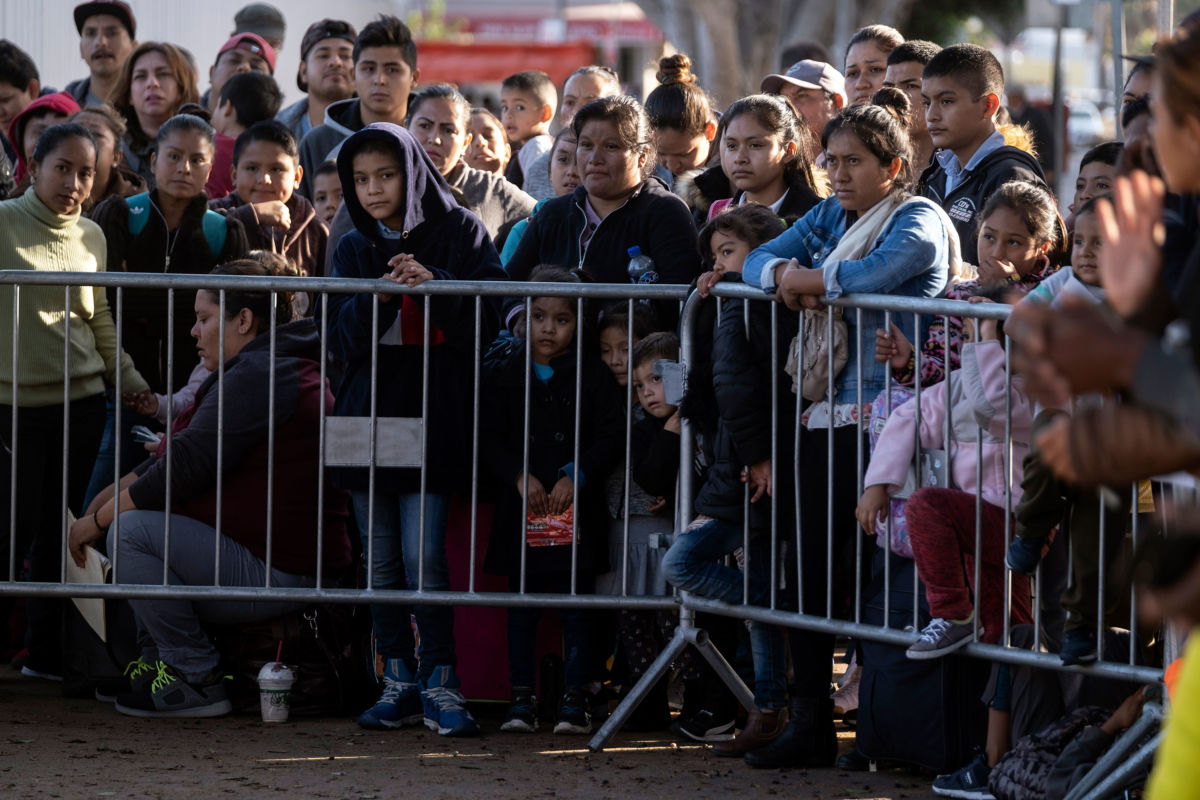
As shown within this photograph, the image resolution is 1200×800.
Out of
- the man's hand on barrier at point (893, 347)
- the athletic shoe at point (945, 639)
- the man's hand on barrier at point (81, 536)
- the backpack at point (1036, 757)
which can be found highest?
the man's hand on barrier at point (893, 347)

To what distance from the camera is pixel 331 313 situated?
6.32 metres

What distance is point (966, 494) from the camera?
531 centimetres

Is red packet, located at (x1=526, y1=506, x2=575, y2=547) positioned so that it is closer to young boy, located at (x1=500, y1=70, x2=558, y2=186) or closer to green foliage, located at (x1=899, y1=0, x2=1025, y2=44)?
young boy, located at (x1=500, y1=70, x2=558, y2=186)

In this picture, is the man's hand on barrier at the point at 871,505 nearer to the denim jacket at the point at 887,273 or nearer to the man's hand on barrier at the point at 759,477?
the denim jacket at the point at 887,273

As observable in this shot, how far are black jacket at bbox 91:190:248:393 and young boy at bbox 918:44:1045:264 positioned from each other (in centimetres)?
299

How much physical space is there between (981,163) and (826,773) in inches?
101

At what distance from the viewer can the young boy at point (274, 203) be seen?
304 inches

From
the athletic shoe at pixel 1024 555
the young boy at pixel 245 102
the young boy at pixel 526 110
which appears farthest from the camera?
the young boy at pixel 526 110

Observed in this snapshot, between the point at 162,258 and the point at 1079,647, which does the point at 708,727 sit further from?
the point at 162,258

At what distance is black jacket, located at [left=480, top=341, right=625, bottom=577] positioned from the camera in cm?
624

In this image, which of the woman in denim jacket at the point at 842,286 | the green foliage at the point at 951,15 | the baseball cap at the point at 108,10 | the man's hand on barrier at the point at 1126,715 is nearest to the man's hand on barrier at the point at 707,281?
the woman in denim jacket at the point at 842,286

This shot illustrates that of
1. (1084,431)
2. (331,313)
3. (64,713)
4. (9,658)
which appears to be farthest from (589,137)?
(1084,431)

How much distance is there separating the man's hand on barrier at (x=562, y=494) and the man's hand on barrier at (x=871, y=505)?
118 centimetres

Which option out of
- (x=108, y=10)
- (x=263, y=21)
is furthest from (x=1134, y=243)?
(x=263, y=21)
